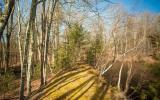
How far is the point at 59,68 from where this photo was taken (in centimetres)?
2742

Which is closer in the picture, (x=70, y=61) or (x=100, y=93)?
(x=100, y=93)

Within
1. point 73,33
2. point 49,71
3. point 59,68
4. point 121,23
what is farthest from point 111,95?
point 73,33

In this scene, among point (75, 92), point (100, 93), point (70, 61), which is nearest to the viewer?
point (75, 92)

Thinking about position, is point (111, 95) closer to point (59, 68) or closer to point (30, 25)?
point (30, 25)

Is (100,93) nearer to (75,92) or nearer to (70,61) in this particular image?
(75,92)

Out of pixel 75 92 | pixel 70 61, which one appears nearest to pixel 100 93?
pixel 75 92

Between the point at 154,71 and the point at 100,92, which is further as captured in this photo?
the point at 100,92

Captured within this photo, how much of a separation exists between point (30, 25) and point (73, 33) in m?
19.7

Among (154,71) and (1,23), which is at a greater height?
(1,23)

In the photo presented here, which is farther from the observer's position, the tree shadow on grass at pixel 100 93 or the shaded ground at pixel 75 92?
the tree shadow on grass at pixel 100 93

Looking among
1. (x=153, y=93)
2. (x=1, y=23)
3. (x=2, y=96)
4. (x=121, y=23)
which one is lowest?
(x=2, y=96)

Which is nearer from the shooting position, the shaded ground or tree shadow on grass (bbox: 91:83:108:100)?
the shaded ground

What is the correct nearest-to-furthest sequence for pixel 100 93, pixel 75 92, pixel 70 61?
1. pixel 75 92
2. pixel 100 93
3. pixel 70 61

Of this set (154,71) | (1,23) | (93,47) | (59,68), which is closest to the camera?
(1,23)
